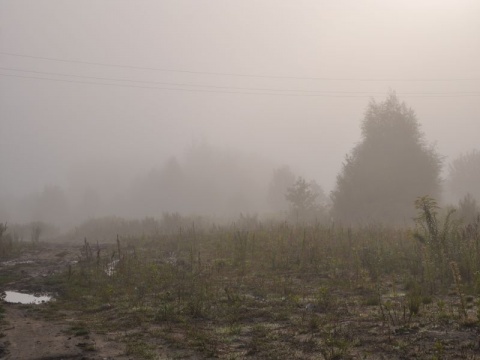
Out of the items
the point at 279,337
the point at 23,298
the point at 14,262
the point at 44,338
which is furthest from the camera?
the point at 14,262

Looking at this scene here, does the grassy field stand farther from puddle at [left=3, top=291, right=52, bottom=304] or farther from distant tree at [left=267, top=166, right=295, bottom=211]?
distant tree at [left=267, top=166, right=295, bottom=211]

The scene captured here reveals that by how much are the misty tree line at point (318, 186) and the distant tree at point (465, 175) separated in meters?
0.13

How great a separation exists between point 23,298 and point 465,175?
61868mm

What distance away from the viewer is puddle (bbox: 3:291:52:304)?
9430 millimetres

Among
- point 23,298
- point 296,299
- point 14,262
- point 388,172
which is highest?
point 388,172

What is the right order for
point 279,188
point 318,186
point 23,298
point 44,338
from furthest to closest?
1. point 279,188
2. point 318,186
3. point 23,298
4. point 44,338

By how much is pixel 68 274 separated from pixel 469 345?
11609 millimetres

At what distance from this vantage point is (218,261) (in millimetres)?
12672

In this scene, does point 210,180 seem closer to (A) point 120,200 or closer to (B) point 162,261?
(A) point 120,200

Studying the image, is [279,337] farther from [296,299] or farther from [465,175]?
[465,175]

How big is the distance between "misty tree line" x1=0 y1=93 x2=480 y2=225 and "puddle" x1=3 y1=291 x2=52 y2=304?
17392mm

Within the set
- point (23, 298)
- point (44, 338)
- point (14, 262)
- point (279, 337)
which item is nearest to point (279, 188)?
point (14, 262)

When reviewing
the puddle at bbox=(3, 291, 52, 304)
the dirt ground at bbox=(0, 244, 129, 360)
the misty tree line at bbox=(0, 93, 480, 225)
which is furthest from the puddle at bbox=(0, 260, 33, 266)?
the misty tree line at bbox=(0, 93, 480, 225)

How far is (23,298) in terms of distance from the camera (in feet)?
32.3
